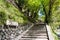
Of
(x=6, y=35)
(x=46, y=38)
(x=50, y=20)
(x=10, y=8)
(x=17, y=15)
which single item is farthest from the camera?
(x=50, y=20)

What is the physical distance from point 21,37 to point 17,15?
298 centimetres

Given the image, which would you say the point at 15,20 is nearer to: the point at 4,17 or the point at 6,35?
the point at 4,17

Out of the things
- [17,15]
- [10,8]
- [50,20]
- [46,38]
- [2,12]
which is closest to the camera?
[46,38]

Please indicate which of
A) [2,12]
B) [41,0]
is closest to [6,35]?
[2,12]

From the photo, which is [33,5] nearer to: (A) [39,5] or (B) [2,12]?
(A) [39,5]

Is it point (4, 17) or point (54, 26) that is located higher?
point (4, 17)

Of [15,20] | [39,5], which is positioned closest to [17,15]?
[15,20]

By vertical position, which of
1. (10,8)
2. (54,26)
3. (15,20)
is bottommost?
(54,26)

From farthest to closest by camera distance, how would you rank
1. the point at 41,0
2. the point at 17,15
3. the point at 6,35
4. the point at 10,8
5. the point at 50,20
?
1. the point at 50,20
2. the point at 41,0
3. the point at 17,15
4. the point at 10,8
5. the point at 6,35

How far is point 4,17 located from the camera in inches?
310

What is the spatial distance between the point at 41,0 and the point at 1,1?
3657 mm

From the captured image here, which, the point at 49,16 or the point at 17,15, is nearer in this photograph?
the point at 17,15

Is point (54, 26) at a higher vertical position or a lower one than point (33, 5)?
lower

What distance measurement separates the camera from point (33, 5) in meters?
11.3
